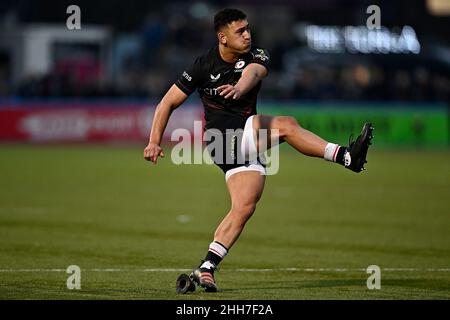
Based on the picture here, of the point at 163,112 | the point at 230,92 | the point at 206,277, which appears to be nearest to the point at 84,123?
the point at 163,112

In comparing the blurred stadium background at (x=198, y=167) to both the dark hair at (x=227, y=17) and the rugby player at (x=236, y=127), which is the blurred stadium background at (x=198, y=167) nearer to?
the rugby player at (x=236, y=127)

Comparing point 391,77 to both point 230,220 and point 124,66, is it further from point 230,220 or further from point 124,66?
point 230,220

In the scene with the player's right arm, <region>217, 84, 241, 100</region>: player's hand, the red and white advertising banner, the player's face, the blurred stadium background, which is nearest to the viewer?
<region>217, 84, 241, 100</region>: player's hand

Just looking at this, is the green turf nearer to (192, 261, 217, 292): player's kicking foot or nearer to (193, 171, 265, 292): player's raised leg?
(192, 261, 217, 292): player's kicking foot

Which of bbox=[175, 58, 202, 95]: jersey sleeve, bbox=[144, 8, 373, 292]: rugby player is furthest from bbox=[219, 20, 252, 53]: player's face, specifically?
bbox=[175, 58, 202, 95]: jersey sleeve

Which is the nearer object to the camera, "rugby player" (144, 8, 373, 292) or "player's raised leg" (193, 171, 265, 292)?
"rugby player" (144, 8, 373, 292)

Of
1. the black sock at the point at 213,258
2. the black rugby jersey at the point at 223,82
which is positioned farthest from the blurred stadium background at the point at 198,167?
the black rugby jersey at the point at 223,82

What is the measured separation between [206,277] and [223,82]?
1870 mm

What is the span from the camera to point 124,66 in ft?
147

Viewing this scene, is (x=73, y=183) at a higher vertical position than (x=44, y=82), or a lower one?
lower

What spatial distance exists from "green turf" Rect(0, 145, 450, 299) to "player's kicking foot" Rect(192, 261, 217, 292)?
13cm

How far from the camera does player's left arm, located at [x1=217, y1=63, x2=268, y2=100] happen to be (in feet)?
32.6
